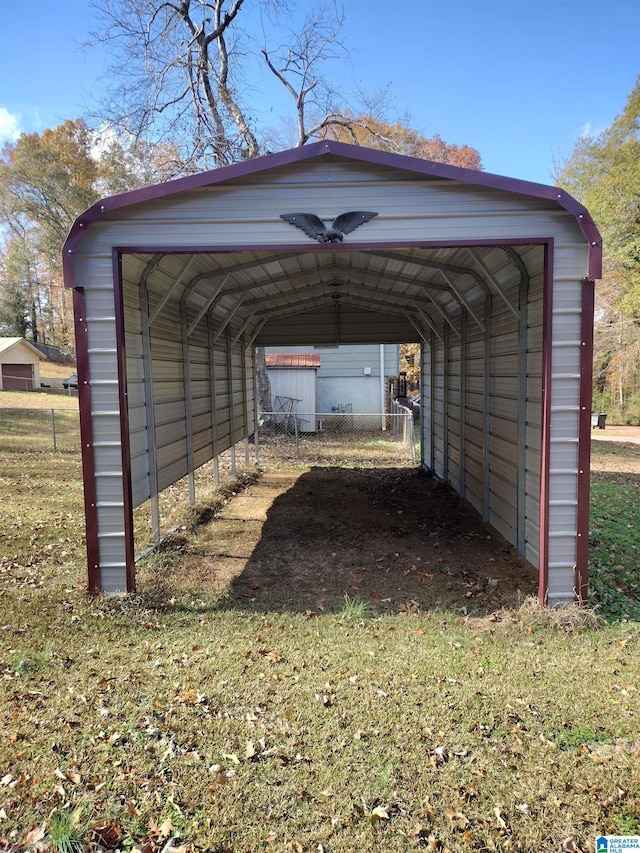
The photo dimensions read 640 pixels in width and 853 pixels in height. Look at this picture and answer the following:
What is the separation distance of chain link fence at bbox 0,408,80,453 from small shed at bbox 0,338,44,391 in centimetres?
1040

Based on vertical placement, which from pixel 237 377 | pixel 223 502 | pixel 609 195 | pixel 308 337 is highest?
pixel 609 195

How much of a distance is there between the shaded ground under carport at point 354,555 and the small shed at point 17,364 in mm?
23519

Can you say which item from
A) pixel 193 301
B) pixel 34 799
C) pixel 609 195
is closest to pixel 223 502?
pixel 193 301

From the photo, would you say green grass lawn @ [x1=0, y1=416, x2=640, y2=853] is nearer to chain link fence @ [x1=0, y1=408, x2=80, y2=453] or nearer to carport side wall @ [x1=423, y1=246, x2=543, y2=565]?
carport side wall @ [x1=423, y1=246, x2=543, y2=565]

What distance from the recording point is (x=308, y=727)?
119 inches

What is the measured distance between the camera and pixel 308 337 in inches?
490

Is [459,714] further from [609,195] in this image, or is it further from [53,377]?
[53,377]

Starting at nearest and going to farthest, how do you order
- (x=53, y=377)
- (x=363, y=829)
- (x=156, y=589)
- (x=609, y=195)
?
1. (x=363, y=829)
2. (x=156, y=589)
3. (x=609, y=195)
4. (x=53, y=377)

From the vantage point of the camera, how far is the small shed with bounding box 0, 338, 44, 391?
2731 cm

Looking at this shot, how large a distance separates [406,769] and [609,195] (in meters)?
20.3

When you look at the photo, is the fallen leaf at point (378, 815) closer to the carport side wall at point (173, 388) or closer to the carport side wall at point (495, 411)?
the carport side wall at point (495, 411)

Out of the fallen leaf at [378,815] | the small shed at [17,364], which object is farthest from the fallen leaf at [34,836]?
the small shed at [17,364]

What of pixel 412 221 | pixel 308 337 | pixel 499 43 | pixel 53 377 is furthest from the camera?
pixel 53 377

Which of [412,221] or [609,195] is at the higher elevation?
[609,195]
